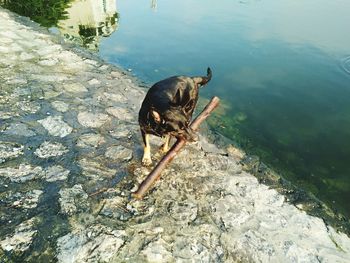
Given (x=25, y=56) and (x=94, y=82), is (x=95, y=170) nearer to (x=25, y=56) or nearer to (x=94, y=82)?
(x=94, y=82)

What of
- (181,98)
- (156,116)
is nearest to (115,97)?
(181,98)

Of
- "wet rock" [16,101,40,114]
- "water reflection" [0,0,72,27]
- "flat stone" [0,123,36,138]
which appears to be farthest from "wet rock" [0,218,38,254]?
"water reflection" [0,0,72,27]

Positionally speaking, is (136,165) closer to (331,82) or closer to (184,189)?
(184,189)

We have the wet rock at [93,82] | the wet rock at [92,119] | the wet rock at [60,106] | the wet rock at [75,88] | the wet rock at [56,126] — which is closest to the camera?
the wet rock at [56,126]

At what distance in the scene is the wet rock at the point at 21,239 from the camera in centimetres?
303

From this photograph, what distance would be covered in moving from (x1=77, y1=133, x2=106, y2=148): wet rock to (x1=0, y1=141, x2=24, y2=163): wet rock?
29.3 inches

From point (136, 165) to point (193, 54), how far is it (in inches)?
235

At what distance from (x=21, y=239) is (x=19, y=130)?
2.11 meters

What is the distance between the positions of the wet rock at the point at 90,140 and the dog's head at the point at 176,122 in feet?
4.25

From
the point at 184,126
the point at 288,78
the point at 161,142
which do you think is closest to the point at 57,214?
the point at 184,126

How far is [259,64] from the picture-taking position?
30.0 ft

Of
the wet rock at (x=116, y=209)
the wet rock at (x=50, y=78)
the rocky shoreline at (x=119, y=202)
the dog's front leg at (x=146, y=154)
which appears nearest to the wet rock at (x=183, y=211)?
the rocky shoreline at (x=119, y=202)

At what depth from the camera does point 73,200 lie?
3.64 meters

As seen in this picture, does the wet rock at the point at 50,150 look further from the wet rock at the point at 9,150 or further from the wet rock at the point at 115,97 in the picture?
the wet rock at the point at 115,97
